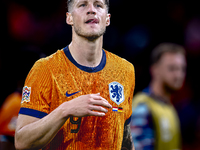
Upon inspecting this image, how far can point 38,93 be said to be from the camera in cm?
189

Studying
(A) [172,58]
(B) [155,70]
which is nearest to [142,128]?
(B) [155,70]

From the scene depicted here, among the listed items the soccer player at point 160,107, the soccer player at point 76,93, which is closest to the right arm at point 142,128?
the soccer player at point 160,107

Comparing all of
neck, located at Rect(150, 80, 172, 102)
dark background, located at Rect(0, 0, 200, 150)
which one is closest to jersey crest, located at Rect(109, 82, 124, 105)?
neck, located at Rect(150, 80, 172, 102)

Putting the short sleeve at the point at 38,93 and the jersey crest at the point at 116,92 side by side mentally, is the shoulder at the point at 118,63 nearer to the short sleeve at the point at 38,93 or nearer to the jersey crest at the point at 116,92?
the jersey crest at the point at 116,92

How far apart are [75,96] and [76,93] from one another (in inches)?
1.0

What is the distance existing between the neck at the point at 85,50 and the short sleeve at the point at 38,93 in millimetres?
244

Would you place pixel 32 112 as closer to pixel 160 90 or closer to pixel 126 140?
pixel 126 140

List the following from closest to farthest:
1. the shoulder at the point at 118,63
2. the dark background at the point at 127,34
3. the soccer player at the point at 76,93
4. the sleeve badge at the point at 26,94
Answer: the soccer player at the point at 76,93 → the sleeve badge at the point at 26,94 → the shoulder at the point at 118,63 → the dark background at the point at 127,34

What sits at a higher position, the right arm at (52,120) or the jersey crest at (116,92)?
the jersey crest at (116,92)

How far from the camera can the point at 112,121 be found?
2037 mm

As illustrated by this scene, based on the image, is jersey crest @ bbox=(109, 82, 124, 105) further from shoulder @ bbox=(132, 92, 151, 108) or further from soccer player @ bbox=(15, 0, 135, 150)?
Answer: shoulder @ bbox=(132, 92, 151, 108)

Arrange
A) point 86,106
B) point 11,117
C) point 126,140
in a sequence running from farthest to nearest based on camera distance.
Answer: point 11,117 → point 126,140 → point 86,106

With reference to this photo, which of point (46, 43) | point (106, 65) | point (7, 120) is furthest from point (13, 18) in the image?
point (106, 65)

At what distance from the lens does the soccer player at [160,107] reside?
140 inches
